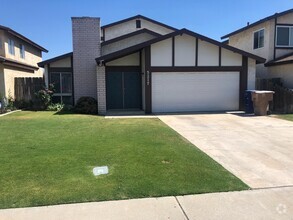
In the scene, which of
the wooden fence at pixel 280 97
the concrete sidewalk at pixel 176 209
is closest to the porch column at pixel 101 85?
the wooden fence at pixel 280 97

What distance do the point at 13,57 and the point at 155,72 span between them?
11909mm

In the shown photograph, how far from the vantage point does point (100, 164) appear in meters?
5.79

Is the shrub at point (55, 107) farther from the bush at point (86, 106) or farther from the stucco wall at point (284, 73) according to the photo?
the stucco wall at point (284, 73)

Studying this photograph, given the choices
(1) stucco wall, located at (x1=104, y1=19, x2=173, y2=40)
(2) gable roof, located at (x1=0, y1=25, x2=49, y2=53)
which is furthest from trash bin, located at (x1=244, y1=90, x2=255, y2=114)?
(2) gable roof, located at (x1=0, y1=25, x2=49, y2=53)

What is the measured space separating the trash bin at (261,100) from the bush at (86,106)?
27.4 feet

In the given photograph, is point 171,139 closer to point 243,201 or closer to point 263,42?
point 243,201

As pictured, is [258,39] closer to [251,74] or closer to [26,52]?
[251,74]

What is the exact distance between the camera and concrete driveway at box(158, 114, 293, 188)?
17.5ft

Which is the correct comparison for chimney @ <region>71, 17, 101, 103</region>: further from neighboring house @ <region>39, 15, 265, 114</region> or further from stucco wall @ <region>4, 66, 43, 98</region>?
stucco wall @ <region>4, 66, 43, 98</region>

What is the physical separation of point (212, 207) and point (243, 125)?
7790 millimetres

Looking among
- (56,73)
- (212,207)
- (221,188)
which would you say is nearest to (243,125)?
(221,188)

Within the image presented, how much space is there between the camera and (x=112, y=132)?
9359 mm

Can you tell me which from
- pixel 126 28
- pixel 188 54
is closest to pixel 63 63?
pixel 188 54

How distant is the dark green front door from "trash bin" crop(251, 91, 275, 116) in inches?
259
